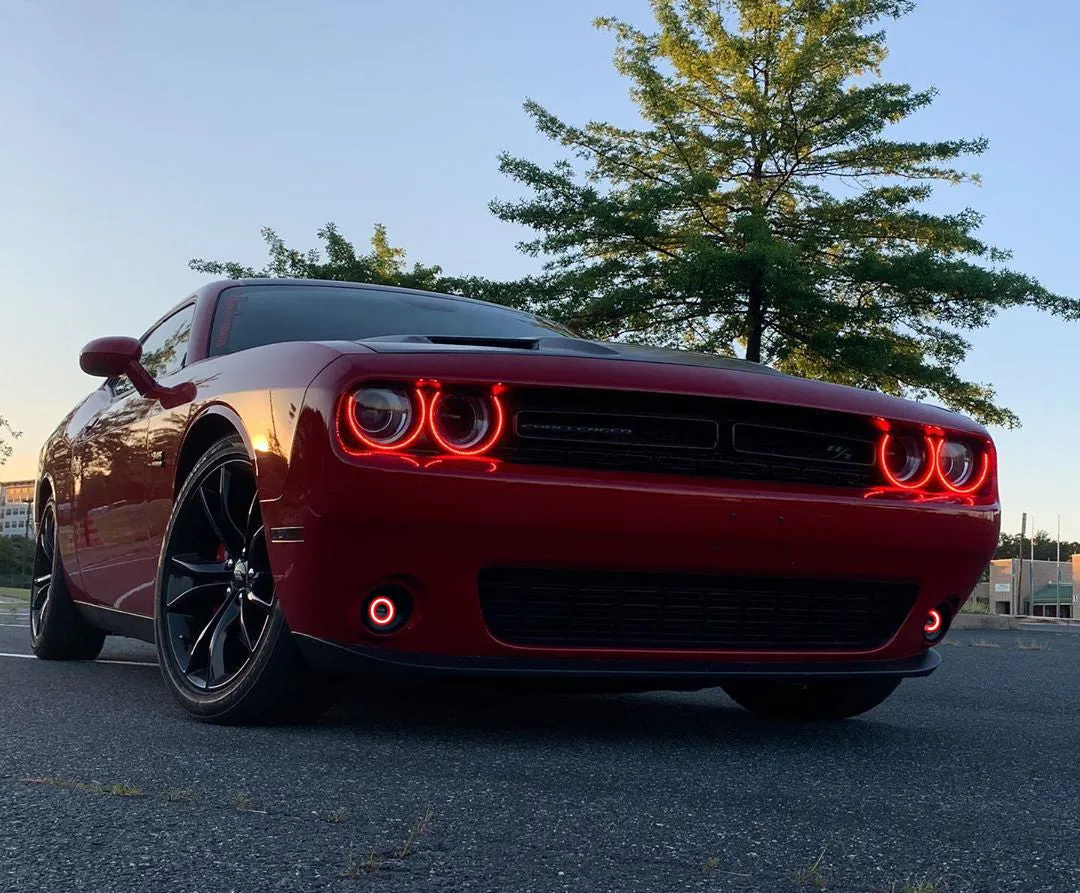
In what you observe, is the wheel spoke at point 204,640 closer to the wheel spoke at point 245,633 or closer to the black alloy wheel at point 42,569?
the wheel spoke at point 245,633

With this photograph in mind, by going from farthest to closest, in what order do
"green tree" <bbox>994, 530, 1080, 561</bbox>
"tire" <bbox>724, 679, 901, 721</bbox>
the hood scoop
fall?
"green tree" <bbox>994, 530, 1080, 561</bbox> < "tire" <bbox>724, 679, 901, 721</bbox> < the hood scoop

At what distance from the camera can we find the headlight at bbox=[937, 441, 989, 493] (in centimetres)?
361

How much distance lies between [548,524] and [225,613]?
3.36ft

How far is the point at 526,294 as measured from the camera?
61.5 feet

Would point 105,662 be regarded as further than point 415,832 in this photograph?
Yes

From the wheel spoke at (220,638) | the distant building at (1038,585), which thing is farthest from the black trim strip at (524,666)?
the distant building at (1038,585)

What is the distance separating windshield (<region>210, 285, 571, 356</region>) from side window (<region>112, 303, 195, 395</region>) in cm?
22

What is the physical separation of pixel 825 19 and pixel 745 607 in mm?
17105

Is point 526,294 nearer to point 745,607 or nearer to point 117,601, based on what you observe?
point 117,601

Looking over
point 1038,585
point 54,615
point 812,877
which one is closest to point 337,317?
point 54,615

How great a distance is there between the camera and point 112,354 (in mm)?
4227

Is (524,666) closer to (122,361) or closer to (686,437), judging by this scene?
(686,437)

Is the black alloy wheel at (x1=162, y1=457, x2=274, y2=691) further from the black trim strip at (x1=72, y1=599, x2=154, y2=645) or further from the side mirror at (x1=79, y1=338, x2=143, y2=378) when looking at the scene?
the side mirror at (x1=79, y1=338, x2=143, y2=378)

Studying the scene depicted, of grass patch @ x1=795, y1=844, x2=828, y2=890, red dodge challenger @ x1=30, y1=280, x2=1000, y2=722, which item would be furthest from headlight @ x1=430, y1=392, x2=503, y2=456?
grass patch @ x1=795, y1=844, x2=828, y2=890
